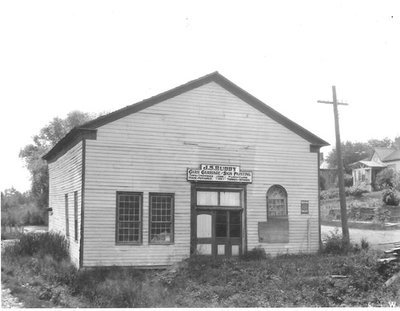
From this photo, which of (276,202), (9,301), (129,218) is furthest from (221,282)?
(9,301)

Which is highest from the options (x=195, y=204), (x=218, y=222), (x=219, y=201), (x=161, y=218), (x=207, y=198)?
(x=207, y=198)

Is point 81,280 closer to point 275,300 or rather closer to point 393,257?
point 275,300

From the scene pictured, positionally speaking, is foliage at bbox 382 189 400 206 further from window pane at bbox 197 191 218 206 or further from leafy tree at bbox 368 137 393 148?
leafy tree at bbox 368 137 393 148

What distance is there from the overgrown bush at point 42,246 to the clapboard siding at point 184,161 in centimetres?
311

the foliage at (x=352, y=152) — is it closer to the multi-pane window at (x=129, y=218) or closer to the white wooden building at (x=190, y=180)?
the white wooden building at (x=190, y=180)

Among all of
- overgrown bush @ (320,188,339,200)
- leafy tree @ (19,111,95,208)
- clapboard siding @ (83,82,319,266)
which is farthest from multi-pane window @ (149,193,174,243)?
overgrown bush @ (320,188,339,200)

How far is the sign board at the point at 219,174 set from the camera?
16688 mm

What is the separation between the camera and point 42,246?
59.4 ft

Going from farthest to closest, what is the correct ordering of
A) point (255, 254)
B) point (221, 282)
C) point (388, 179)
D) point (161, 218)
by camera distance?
1. point (388, 179)
2. point (255, 254)
3. point (161, 218)
4. point (221, 282)

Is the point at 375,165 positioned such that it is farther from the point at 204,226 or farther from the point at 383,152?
the point at 204,226

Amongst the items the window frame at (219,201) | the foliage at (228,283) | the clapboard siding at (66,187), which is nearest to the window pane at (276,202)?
the window frame at (219,201)

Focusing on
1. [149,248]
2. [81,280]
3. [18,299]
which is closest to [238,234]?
[149,248]

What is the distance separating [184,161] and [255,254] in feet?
14.5

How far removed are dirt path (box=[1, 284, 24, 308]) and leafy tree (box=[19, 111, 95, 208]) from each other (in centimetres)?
3448
